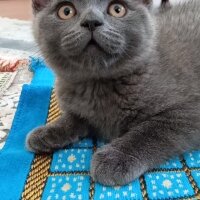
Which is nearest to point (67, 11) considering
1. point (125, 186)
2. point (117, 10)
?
point (117, 10)

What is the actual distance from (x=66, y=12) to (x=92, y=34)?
140 mm

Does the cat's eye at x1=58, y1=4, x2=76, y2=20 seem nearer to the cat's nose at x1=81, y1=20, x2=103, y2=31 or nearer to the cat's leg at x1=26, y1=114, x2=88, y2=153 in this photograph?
the cat's nose at x1=81, y1=20, x2=103, y2=31

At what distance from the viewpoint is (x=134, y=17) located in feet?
3.41

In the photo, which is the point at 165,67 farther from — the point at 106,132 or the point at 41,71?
the point at 41,71

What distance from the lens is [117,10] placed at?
102cm

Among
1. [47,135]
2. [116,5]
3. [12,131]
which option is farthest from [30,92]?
[116,5]

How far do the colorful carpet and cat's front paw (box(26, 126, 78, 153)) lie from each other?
0.02 m

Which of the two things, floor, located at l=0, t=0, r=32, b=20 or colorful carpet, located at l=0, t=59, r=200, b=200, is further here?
floor, located at l=0, t=0, r=32, b=20

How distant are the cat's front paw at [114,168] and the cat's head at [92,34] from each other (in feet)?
0.76

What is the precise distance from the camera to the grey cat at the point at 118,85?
0.95m

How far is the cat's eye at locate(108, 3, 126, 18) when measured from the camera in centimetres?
100

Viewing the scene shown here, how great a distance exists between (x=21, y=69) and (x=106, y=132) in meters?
0.78

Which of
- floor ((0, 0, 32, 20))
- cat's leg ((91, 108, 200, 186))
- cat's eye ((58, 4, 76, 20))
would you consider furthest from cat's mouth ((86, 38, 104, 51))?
floor ((0, 0, 32, 20))

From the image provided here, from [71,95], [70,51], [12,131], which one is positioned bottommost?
[12,131]
